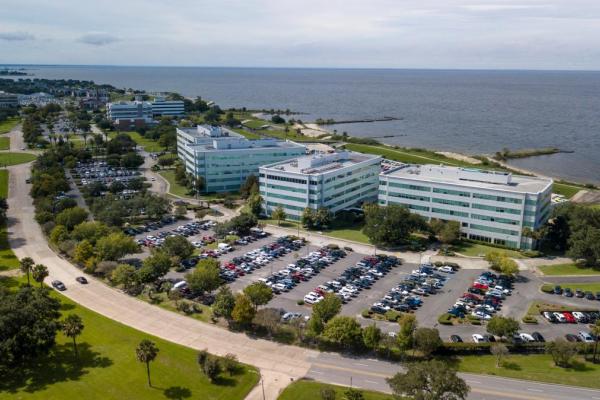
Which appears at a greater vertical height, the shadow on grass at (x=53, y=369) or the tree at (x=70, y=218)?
the tree at (x=70, y=218)

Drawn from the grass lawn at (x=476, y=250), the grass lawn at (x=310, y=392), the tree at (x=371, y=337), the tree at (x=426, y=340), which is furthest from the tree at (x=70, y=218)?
the grass lawn at (x=476, y=250)

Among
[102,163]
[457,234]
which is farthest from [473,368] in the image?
[102,163]

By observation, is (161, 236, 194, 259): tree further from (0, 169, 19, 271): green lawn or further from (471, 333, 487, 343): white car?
(471, 333, 487, 343): white car

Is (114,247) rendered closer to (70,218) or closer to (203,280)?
(203,280)

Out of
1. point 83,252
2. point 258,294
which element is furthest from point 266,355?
point 83,252

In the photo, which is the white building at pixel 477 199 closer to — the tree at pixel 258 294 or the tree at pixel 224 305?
the tree at pixel 258 294
